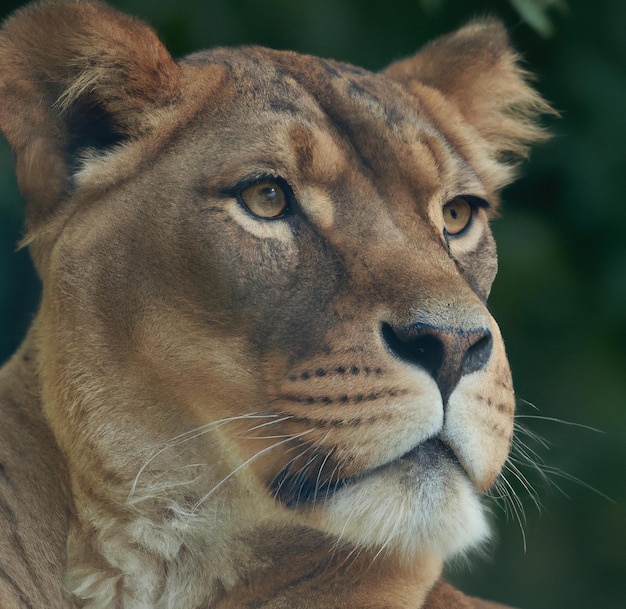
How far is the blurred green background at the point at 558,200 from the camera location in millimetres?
4637

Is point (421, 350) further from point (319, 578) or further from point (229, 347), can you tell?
point (319, 578)

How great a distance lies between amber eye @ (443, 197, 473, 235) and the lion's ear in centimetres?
46

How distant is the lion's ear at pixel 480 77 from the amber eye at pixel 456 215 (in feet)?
1.52

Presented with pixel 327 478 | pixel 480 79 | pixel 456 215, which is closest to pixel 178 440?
pixel 327 478

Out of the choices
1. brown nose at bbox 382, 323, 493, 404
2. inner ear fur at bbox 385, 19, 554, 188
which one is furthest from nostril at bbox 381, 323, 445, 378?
inner ear fur at bbox 385, 19, 554, 188

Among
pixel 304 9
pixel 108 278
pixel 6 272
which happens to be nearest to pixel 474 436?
pixel 108 278

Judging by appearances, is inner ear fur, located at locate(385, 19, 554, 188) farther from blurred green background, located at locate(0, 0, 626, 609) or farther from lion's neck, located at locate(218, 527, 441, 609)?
lion's neck, located at locate(218, 527, 441, 609)

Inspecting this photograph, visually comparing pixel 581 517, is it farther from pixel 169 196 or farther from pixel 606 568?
pixel 169 196

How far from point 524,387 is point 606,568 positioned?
986 millimetres

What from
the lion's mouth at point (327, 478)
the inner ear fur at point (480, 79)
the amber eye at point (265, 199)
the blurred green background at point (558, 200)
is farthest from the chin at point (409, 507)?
the blurred green background at point (558, 200)

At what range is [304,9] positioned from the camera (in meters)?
4.64

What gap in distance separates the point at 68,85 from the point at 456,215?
1.10 meters

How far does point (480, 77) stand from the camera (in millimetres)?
3479

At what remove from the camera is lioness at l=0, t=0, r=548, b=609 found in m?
2.39
